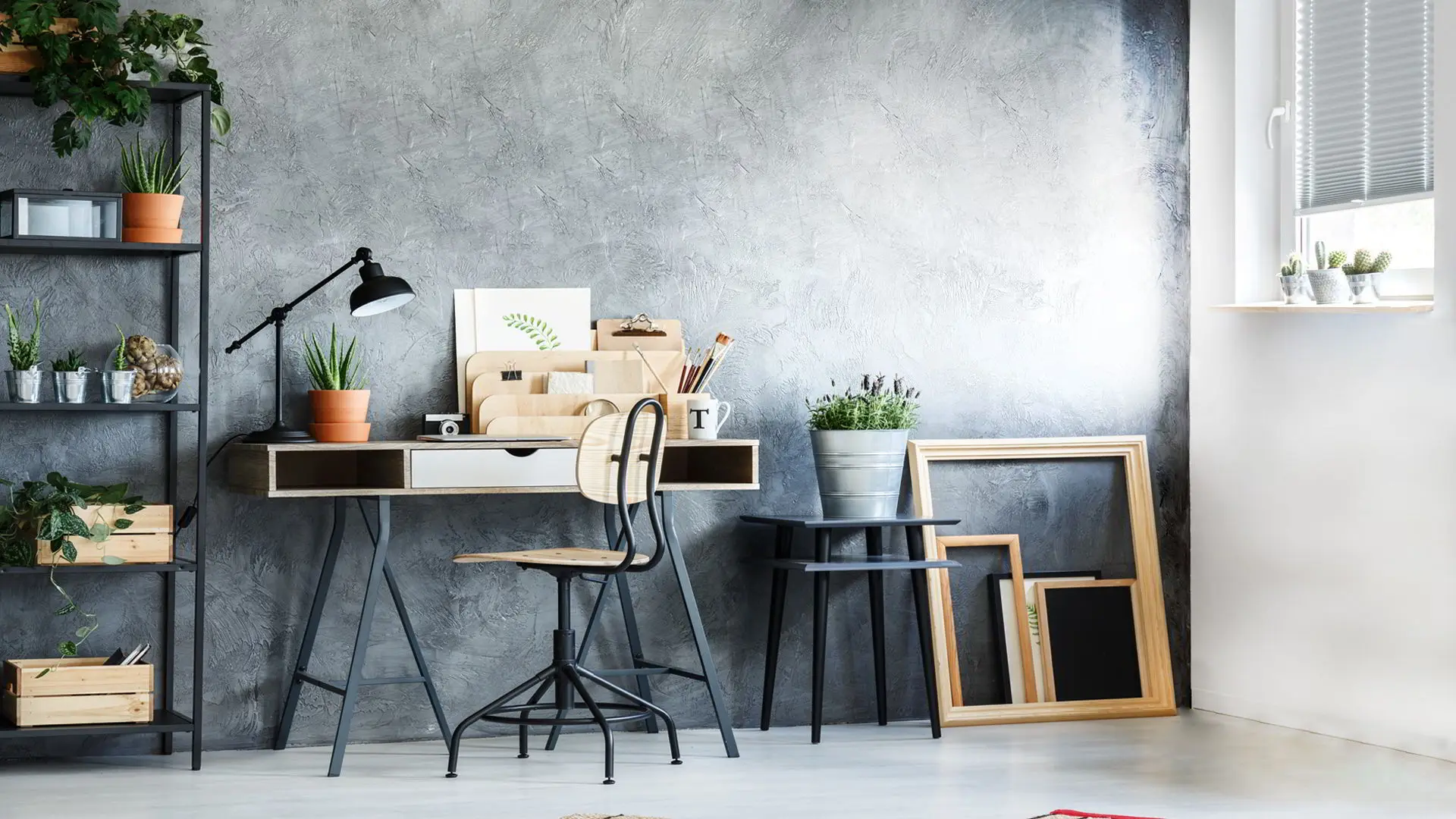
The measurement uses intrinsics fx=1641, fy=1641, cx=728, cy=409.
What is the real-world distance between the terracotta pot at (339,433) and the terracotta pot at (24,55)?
116 centimetres

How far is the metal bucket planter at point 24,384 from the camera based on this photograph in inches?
162

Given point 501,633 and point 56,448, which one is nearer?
point 56,448

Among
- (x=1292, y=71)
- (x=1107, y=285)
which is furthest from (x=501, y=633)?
(x=1292, y=71)

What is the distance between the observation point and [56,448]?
439 cm

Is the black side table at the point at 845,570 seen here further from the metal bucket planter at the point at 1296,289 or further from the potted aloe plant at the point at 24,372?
the potted aloe plant at the point at 24,372

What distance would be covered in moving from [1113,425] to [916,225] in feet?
3.09

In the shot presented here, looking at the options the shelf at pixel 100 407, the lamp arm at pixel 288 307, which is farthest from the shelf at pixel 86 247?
the shelf at pixel 100 407

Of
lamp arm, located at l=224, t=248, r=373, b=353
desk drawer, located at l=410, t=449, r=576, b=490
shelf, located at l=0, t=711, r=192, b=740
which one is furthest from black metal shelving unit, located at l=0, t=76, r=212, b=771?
desk drawer, located at l=410, t=449, r=576, b=490

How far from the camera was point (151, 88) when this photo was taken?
417cm

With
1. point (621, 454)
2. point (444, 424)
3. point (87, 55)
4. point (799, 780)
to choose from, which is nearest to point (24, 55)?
point (87, 55)

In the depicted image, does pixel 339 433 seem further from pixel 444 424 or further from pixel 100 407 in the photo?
pixel 100 407

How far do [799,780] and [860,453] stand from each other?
40.2 inches

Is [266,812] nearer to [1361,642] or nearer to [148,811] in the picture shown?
[148,811]

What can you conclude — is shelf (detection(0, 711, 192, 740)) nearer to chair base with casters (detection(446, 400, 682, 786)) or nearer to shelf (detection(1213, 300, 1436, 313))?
chair base with casters (detection(446, 400, 682, 786))
